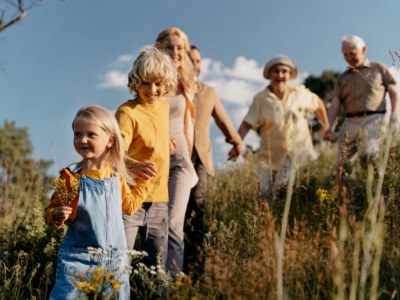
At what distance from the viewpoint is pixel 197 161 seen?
5191mm

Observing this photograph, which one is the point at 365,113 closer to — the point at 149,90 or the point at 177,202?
the point at 177,202

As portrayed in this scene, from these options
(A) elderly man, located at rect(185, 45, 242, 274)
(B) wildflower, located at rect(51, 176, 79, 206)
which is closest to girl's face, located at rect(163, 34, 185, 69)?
(A) elderly man, located at rect(185, 45, 242, 274)

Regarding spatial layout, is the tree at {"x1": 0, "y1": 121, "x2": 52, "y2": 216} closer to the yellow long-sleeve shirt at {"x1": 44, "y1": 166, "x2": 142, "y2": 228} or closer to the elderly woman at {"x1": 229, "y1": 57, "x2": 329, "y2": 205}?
the yellow long-sleeve shirt at {"x1": 44, "y1": 166, "x2": 142, "y2": 228}

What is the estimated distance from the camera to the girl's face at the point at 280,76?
583 cm

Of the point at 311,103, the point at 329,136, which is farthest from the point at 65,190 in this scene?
the point at 329,136

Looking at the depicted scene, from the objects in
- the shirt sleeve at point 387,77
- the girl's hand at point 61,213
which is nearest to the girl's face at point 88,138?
the girl's hand at point 61,213

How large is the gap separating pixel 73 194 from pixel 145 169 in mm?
466

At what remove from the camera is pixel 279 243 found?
197 cm

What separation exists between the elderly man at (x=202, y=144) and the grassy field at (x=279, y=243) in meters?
0.17

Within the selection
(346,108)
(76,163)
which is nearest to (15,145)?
(346,108)

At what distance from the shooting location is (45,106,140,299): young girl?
2.85m

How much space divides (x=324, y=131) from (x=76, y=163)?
3.47 meters

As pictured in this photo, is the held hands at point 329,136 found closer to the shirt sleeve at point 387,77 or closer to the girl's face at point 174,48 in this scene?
the shirt sleeve at point 387,77

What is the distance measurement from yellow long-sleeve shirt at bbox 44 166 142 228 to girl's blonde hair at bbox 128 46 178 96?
92cm
